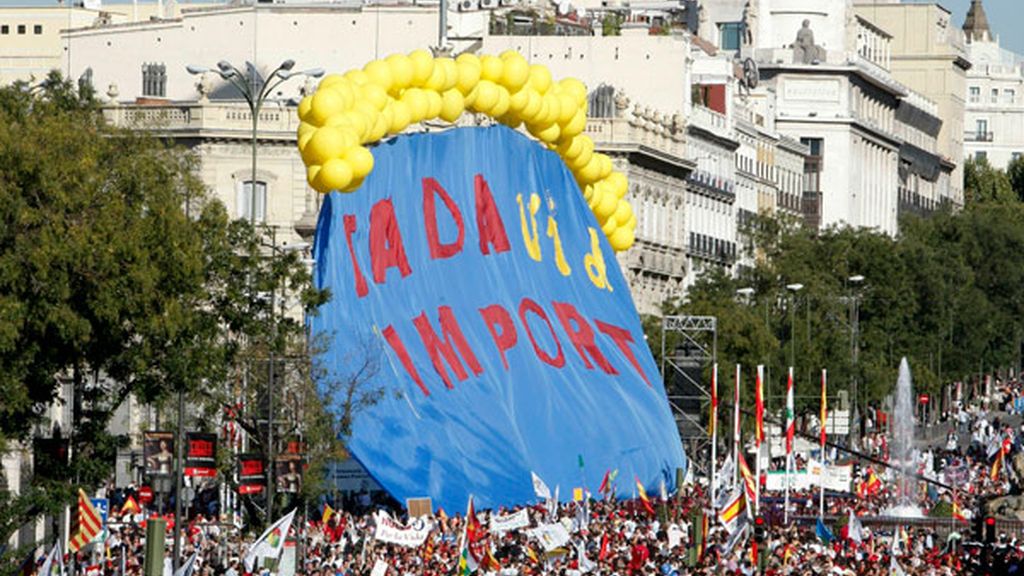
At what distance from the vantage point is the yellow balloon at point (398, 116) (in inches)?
2896

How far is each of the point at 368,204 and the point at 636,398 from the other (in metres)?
11.4

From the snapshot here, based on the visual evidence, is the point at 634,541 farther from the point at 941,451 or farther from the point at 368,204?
the point at 941,451

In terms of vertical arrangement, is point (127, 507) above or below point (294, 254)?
below

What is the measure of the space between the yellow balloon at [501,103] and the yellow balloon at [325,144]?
9436 mm

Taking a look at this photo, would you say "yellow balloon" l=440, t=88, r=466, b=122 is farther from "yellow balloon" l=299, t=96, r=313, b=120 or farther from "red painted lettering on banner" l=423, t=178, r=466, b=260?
"yellow balloon" l=299, t=96, r=313, b=120

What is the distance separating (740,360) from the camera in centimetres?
11238

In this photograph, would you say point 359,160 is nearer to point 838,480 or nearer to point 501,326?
point 501,326

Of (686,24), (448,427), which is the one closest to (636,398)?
(448,427)

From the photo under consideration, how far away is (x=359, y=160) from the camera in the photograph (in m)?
71.4

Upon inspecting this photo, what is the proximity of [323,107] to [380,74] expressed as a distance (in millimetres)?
3233

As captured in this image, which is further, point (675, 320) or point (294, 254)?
point (675, 320)

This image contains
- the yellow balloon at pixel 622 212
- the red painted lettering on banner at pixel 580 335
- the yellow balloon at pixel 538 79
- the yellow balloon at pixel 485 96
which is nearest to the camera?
the yellow balloon at pixel 485 96

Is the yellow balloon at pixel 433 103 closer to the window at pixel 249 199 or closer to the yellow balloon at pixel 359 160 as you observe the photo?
the yellow balloon at pixel 359 160

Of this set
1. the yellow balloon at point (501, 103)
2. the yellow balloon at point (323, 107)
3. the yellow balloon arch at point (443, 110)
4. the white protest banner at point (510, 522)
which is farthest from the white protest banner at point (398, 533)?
the yellow balloon at point (501, 103)
